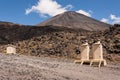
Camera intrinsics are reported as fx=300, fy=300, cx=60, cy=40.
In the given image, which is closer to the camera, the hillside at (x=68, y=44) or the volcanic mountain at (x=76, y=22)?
the hillside at (x=68, y=44)

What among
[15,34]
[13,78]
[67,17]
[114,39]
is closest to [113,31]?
[114,39]

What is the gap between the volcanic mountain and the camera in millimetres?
128012

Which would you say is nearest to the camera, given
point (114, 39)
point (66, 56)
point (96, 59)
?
point (96, 59)

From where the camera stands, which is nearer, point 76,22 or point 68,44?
point 68,44

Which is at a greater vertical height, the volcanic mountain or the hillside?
the volcanic mountain

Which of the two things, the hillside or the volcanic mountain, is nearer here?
the hillside

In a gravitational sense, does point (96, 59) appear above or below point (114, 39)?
below

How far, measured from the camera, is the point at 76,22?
134m

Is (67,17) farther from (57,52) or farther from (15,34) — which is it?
(57,52)

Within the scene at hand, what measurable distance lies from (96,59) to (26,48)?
17.5 metres

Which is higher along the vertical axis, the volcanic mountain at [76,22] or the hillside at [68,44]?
the volcanic mountain at [76,22]

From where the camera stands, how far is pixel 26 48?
109 feet

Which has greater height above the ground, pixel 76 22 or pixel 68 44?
pixel 76 22

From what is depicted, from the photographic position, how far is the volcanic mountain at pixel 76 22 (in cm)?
12801
